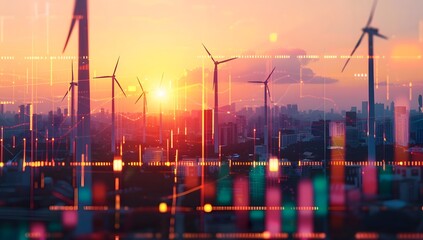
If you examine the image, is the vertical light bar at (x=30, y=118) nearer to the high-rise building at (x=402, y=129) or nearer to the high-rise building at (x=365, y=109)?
the high-rise building at (x=365, y=109)

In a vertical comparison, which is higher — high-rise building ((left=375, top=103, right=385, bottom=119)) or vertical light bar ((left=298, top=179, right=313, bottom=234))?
high-rise building ((left=375, top=103, right=385, bottom=119))

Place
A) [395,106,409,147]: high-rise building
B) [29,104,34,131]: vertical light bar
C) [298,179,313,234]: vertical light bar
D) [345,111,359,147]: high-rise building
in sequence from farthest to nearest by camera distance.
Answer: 1. [345,111,359,147]: high-rise building
2. [395,106,409,147]: high-rise building
3. [29,104,34,131]: vertical light bar
4. [298,179,313,234]: vertical light bar

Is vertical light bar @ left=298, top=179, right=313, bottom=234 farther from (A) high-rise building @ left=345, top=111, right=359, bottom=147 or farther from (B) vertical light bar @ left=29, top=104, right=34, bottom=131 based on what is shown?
(B) vertical light bar @ left=29, top=104, right=34, bottom=131

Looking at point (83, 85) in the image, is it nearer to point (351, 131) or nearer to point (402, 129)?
point (351, 131)

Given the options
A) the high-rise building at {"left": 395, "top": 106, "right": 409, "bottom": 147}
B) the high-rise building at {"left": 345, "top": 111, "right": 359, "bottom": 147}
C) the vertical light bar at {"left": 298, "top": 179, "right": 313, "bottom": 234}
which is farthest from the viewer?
the high-rise building at {"left": 345, "top": 111, "right": 359, "bottom": 147}

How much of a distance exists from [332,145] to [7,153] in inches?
292

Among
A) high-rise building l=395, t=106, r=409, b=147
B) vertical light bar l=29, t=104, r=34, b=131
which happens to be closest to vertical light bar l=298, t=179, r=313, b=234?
high-rise building l=395, t=106, r=409, b=147

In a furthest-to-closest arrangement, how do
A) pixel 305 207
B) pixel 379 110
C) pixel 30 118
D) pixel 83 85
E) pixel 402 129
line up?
pixel 402 129
pixel 379 110
pixel 30 118
pixel 83 85
pixel 305 207

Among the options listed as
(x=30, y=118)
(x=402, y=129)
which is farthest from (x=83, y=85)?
(x=402, y=129)

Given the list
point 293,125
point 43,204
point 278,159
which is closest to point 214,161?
point 278,159

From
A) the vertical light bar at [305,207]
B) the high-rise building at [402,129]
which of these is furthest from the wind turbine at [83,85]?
A: the high-rise building at [402,129]

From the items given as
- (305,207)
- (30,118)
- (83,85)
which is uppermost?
(83,85)

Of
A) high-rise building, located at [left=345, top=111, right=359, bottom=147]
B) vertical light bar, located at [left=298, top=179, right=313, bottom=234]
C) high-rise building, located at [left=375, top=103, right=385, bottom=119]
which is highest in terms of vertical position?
high-rise building, located at [left=375, top=103, right=385, bottom=119]

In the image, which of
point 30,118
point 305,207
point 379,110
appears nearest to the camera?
point 305,207
